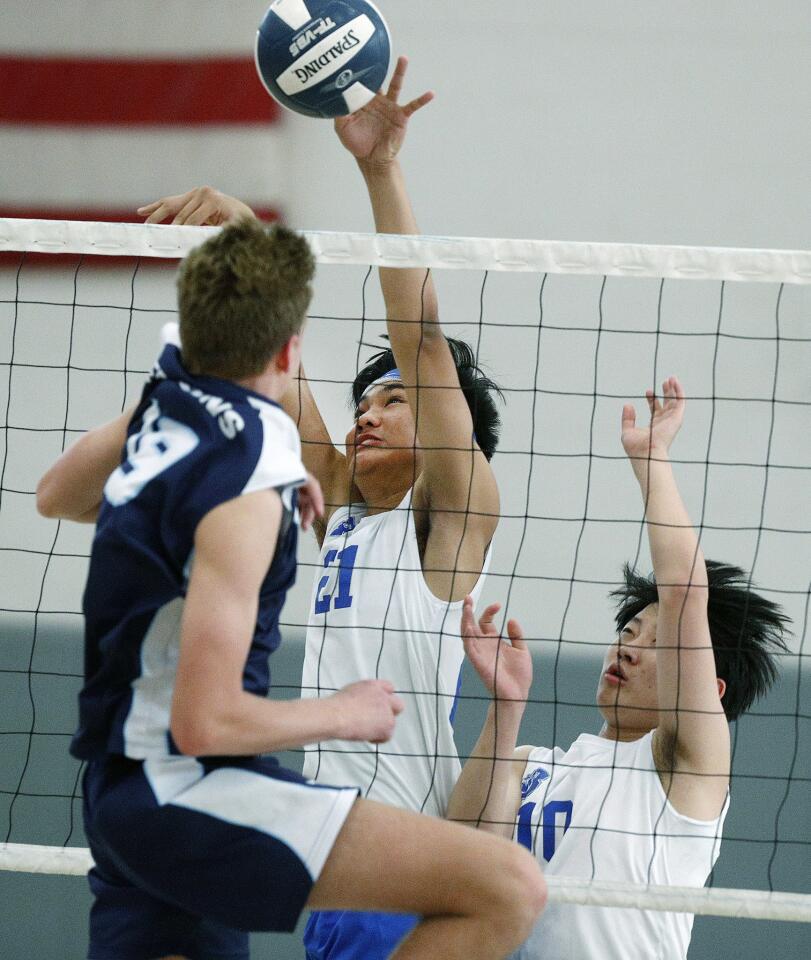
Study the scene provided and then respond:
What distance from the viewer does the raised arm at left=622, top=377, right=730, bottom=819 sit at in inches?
97.7

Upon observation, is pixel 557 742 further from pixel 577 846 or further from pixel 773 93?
pixel 773 93

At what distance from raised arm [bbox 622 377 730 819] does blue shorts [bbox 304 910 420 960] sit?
0.64m

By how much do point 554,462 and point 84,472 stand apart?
3.17m

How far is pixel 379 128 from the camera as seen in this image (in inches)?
111

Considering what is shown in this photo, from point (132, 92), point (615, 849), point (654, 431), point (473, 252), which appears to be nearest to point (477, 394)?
point (473, 252)

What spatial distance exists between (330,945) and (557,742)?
2.11 meters

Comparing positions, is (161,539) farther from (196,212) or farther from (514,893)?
(196,212)

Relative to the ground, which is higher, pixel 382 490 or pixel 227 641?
pixel 382 490

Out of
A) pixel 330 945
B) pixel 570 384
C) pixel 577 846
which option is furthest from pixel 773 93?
pixel 330 945

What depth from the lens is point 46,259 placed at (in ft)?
16.8

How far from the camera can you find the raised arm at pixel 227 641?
1492 mm

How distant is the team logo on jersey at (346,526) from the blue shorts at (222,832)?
4.20 feet

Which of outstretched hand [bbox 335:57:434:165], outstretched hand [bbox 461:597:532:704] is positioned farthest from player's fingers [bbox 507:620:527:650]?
outstretched hand [bbox 335:57:434:165]

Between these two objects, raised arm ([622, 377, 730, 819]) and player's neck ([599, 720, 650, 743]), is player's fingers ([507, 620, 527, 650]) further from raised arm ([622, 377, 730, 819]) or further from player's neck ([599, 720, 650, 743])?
player's neck ([599, 720, 650, 743])
